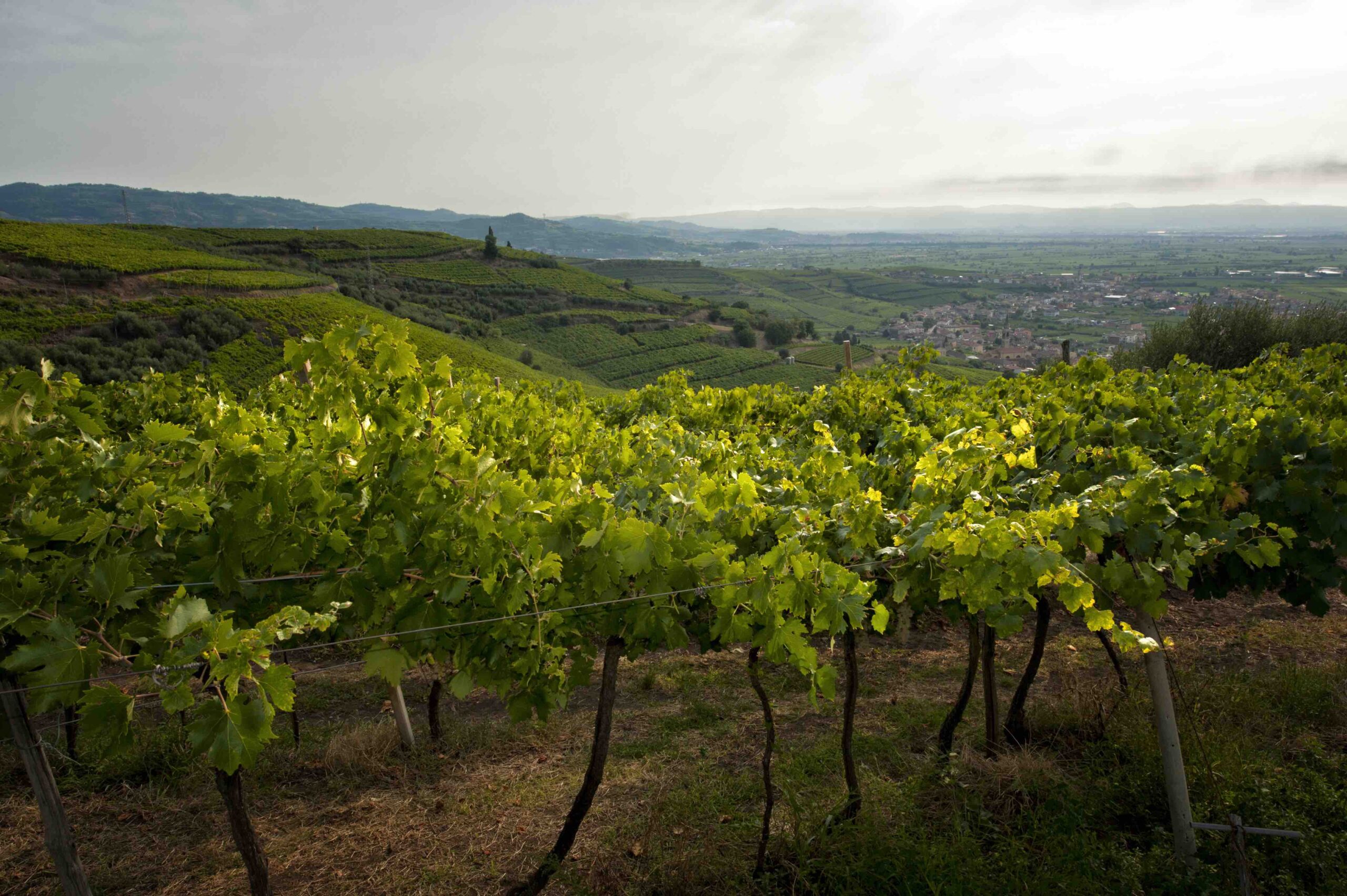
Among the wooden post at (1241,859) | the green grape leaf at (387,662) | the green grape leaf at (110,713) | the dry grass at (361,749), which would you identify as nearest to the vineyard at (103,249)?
the dry grass at (361,749)

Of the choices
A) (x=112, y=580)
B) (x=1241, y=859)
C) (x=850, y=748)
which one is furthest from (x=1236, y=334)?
(x=112, y=580)

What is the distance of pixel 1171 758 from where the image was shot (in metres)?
3.91

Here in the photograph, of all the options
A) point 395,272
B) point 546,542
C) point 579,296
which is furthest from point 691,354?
point 546,542

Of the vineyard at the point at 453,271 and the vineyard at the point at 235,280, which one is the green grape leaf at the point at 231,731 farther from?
the vineyard at the point at 453,271

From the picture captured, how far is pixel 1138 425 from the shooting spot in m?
5.69

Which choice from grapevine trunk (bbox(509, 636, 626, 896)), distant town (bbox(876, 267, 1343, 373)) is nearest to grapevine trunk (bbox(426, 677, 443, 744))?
grapevine trunk (bbox(509, 636, 626, 896))

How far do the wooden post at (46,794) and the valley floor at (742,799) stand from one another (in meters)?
0.69

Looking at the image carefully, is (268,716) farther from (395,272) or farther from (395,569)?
(395,272)

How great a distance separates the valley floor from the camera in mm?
3727

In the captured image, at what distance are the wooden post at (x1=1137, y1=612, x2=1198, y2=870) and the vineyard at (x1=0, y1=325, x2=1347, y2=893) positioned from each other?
0.01 m

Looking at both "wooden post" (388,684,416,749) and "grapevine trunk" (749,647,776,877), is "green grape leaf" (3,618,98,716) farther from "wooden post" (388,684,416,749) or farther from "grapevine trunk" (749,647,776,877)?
"grapevine trunk" (749,647,776,877)

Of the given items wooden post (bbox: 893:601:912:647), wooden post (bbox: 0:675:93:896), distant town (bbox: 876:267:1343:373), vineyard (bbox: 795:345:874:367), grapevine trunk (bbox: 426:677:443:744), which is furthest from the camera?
vineyard (bbox: 795:345:874:367)

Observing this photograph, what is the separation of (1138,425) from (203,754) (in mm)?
7282

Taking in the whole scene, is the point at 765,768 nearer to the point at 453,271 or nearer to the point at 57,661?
the point at 57,661
